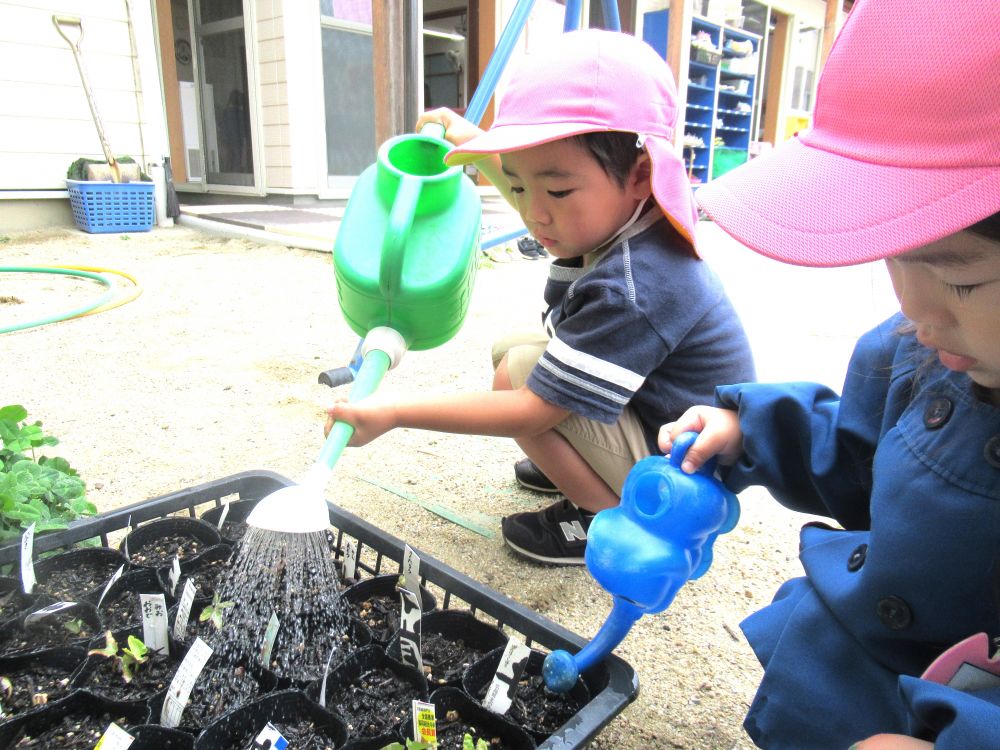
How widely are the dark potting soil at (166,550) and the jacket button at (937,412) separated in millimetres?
974

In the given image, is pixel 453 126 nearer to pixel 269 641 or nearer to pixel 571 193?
pixel 571 193

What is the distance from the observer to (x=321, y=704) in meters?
0.84

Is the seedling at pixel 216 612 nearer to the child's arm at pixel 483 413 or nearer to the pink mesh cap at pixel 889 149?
the child's arm at pixel 483 413

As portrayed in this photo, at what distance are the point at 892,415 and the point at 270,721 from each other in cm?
73

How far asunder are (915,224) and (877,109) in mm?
85

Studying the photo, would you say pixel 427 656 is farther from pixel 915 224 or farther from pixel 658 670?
pixel 915 224

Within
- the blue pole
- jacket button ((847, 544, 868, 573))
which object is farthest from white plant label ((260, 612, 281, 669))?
the blue pole

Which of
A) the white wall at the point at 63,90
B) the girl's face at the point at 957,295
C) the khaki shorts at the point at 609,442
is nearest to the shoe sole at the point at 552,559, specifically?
the khaki shorts at the point at 609,442

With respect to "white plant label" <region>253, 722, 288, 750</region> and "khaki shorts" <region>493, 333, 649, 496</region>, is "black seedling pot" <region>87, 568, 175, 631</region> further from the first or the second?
"khaki shorts" <region>493, 333, 649, 496</region>

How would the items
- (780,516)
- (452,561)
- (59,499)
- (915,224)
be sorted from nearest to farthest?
1. (915,224)
2. (59,499)
3. (452,561)
4. (780,516)

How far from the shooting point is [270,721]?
2.69ft

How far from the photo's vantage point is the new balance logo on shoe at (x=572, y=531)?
128 centimetres

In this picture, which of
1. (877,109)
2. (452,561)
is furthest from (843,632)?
(452,561)

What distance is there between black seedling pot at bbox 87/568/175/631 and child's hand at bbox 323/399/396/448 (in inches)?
13.0
